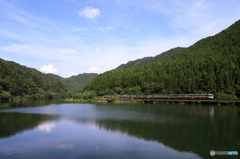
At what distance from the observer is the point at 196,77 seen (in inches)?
3543

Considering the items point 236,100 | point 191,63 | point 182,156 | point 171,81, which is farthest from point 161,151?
point 191,63

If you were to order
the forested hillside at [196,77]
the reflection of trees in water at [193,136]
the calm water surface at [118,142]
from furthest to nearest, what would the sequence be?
the forested hillside at [196,77] < the reflection of trees in water at [193,136] < the calm water surface at [118,142]

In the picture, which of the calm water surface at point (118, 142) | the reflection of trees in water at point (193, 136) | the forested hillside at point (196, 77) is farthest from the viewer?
the forested hillside at point (196, 77)

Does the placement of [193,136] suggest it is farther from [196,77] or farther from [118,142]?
[196,77]

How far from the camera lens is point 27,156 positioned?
16828mm

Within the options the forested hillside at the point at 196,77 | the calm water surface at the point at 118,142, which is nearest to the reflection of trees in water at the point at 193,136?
the calm water surface at the point at 118,142

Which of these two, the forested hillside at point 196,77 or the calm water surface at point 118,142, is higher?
the forested hillside at point 196,77

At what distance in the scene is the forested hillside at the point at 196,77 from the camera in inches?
3216

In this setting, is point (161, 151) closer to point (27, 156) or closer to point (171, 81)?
point (27, 156)

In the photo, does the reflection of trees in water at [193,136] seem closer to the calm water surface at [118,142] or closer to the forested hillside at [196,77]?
the calm water surface at [118,142]

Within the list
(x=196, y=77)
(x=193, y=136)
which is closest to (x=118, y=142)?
(x=193, y=136)

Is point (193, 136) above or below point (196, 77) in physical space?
below

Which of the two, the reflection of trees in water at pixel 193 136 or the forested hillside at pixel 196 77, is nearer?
the reflection of trees in water at pixel 193 136

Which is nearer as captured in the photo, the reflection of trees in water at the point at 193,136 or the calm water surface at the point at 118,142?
the calm water surface at the point at 118,142
